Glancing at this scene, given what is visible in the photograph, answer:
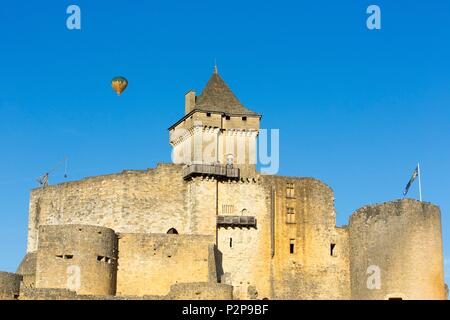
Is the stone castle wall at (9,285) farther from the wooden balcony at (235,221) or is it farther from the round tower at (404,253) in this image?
the round tower at (404,253)

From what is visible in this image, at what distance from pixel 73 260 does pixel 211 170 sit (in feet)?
36.0

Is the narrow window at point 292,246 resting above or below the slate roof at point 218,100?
below

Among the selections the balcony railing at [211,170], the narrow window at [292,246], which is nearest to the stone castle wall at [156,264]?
the balcony railing at [211,170]

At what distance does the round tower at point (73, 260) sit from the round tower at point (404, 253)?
13.4 meters

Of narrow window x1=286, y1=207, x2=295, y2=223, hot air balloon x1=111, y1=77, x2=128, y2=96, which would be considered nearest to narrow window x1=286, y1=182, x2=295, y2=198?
narrow window x1=286, y1=207, x2=295, y2=223

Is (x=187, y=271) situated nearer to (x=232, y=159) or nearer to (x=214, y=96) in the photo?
(x=232, y=159)

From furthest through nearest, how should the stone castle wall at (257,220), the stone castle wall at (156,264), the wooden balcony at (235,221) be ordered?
the wooden balcony at (235,221)
the stone castle wall at (257,220)
the stone castle wall at (156,264)

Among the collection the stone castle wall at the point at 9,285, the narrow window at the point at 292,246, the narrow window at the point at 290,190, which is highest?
the narrow window at the point at 290,190

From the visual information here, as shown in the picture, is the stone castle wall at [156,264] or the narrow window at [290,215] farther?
the narrow window at [290,215]

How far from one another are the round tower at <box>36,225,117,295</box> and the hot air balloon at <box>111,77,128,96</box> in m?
8.76

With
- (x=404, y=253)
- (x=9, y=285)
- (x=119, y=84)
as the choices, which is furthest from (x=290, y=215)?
(x=9, y=285)

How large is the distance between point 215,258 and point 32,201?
1331 cm

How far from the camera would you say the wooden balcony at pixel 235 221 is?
1877 inches

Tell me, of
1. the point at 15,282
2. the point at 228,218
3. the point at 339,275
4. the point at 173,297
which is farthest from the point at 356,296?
the point at 15,282
